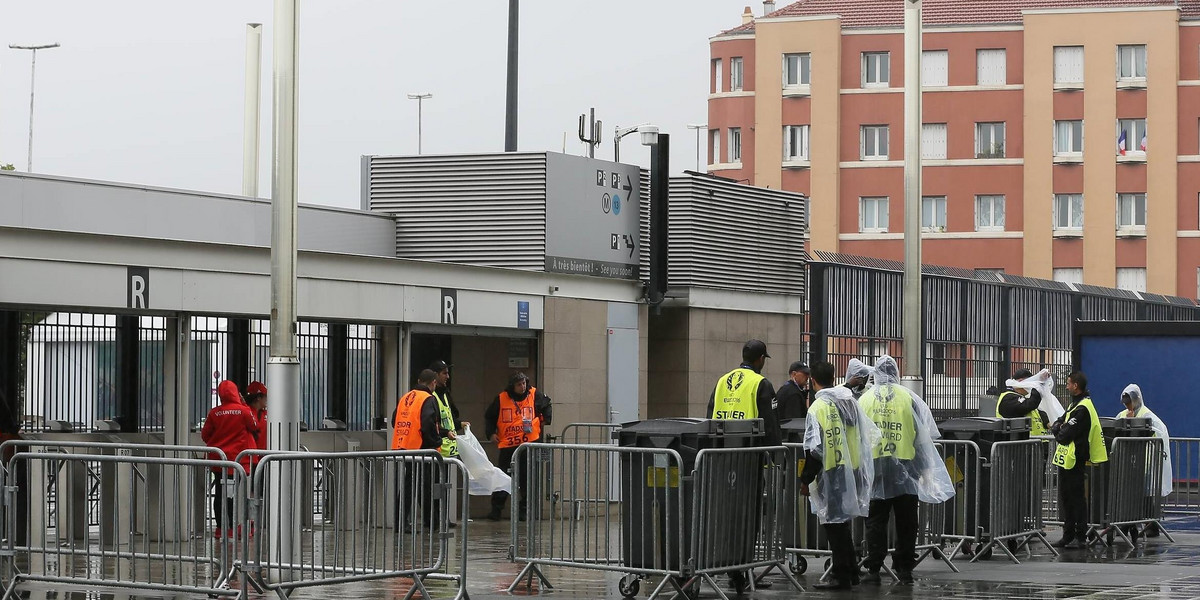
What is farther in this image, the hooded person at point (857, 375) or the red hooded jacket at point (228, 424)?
the red hooded jacket at point (228, 424)

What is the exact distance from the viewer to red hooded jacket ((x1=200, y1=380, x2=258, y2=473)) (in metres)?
16.4

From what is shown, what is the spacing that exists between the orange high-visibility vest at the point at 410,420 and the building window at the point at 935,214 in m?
55.4

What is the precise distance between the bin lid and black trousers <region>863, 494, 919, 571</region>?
54.0 inches

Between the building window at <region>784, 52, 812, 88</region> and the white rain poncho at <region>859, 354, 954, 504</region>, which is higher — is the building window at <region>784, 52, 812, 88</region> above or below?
above

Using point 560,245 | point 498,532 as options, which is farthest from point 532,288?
point 498,532

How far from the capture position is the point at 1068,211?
227 feet

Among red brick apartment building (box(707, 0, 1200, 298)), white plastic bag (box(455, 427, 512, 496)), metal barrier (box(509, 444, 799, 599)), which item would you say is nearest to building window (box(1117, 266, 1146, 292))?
red brick apartment building (box(707, 0, 1200, 298))

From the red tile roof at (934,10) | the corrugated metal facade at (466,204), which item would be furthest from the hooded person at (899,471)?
the red tile roof at (934,10)

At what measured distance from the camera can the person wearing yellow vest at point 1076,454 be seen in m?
17.0

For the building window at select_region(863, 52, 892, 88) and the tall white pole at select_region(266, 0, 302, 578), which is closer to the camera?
the tall white pole at select_region(266, 0, 302, 578)

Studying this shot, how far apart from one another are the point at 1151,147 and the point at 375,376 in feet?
175

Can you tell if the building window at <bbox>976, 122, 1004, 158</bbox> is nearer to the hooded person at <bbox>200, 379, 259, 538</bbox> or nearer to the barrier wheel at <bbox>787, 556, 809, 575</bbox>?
the hooded person at <bbox>200, 379, 259, 538</bbox>

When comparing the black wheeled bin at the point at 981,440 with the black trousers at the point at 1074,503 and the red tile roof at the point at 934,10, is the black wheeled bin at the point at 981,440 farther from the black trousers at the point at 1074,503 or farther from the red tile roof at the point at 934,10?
the red tile roof at the point at 934,10

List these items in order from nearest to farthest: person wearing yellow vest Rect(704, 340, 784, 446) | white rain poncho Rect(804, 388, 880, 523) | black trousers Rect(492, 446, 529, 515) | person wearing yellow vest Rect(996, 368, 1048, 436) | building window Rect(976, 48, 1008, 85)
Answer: white rain poncho Rect(804, 388, 880, 523), person wearing yellow vest Rect(704, 340, 784, 446), person wearing yellow vest Rect(996, 368, 1048, 436), black trousers Rect(492, 446, 529, 515), building window Rect(976, 48, 1008, 85)
